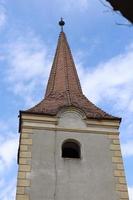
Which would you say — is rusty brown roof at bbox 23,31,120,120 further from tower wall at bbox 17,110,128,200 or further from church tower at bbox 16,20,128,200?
tower wall at bbox 17,110,128,200

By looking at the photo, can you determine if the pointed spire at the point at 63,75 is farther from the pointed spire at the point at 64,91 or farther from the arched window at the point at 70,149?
the arched window at the point at 70,149

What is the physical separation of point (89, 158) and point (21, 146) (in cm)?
211

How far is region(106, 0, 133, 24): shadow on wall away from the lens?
2.38 m

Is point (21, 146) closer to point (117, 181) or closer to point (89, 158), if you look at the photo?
point (89, 158)

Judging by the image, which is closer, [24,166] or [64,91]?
[24,166]

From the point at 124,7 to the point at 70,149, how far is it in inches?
442

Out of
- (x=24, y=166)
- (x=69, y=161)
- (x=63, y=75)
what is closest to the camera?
(x=24, y=166)

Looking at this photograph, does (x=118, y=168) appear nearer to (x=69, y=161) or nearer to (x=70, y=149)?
(x=69, y=161)

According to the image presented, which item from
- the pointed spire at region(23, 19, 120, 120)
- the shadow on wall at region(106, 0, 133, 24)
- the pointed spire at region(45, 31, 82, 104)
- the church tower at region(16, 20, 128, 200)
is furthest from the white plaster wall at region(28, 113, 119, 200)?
the shadow on wall at region(106, 0, 133, 24)

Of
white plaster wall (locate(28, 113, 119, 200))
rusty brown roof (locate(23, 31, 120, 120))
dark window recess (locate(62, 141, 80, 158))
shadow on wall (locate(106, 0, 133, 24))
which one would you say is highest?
rusty brown roof (locate(23, 31, 120, 120))

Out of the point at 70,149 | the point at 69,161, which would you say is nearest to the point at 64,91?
the point at 70,149

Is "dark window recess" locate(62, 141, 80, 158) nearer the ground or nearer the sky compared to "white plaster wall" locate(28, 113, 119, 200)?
nearer the sky

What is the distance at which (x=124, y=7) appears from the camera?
94.7 inches

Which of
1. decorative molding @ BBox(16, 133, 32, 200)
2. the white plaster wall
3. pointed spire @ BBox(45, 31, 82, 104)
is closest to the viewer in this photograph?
decorative molding @ BBox(16, 133, 32, 200)
